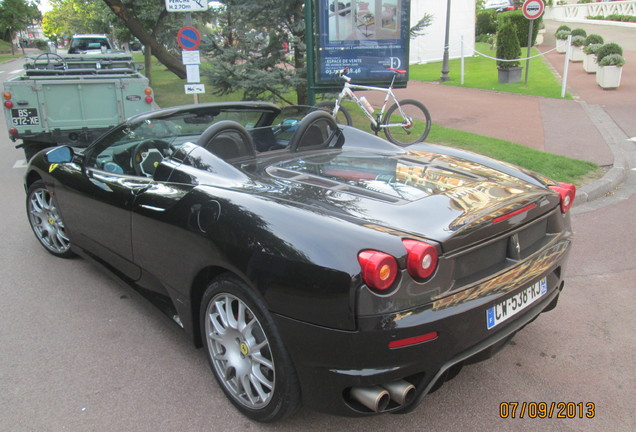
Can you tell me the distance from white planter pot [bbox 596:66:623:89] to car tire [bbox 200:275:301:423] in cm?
1554

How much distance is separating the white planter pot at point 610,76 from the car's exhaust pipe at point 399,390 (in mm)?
15548

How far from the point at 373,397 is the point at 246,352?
2.39 ft

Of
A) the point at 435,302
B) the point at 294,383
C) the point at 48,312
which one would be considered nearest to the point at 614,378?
the point at 435,302

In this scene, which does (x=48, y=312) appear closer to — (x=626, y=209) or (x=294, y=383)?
(x=294, y=383)

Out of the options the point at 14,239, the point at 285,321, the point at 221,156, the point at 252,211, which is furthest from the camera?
the point at 14,239

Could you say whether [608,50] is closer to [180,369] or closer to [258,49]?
[258,49]

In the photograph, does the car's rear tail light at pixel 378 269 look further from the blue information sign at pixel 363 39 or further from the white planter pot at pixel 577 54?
the white planter pot at pixel 577 54

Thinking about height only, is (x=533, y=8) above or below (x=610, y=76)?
above

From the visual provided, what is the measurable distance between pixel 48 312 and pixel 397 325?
291cm

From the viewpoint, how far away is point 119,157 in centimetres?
384

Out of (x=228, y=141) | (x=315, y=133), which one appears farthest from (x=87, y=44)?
(x=228, y=141)

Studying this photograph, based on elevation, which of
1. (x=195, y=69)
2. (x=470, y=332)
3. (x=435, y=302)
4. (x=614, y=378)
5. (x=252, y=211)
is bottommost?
(x=614, y=378)

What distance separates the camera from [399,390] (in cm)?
215
